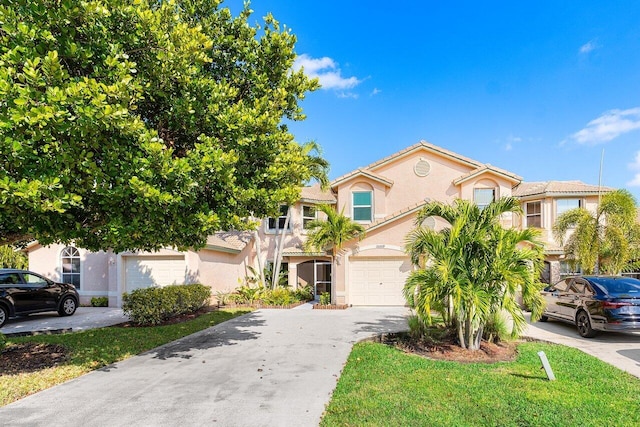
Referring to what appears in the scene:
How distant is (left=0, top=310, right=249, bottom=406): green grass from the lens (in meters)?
6.35

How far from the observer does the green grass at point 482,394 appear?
4.80 metres

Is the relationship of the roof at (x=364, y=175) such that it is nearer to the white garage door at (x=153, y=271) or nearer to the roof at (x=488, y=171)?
the roof at (x=488, y=171)

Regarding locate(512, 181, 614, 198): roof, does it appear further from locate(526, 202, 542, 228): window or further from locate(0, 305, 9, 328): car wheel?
locate(0, 305, 9, 328): car wheel

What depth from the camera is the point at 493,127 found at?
55.5 ft

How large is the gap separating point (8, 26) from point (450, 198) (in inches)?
724

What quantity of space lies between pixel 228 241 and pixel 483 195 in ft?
45.1

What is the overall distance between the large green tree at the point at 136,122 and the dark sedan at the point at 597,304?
348 inches

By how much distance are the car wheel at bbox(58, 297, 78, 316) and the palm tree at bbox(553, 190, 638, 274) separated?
20.6m

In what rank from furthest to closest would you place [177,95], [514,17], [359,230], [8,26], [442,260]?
[359,230]
[514,17]
[442,260]
[177,95]
[8,26]

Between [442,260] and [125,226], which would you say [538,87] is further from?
[125,226]

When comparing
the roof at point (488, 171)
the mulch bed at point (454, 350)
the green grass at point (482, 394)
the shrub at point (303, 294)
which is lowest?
the shrub at point (303, 294)

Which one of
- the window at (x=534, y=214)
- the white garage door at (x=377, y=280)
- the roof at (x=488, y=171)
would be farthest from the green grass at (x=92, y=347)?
the window at (x=534, y=214)

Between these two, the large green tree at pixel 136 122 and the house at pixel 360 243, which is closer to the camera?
the large green tree at pixel 136 122

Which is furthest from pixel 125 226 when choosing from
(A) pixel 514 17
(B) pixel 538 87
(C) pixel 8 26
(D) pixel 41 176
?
(B) pixel 538 87
